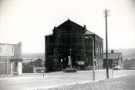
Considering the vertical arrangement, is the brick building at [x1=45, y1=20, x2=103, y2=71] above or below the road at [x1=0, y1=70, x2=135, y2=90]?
above

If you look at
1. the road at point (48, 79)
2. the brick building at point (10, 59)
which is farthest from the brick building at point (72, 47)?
the brick building at point (10, 59)

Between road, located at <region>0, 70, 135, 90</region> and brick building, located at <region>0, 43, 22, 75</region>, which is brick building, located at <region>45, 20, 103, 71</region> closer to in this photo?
road, located at <region>0, 70, 135, 90</region>

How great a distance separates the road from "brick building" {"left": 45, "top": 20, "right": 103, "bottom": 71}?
0.05 meters

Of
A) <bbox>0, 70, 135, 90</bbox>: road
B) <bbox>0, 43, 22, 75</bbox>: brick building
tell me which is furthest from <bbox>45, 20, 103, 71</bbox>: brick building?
<bbox>0, 43, 22, 75</bbox>: brick building

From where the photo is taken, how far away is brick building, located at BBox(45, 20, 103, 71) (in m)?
1.65

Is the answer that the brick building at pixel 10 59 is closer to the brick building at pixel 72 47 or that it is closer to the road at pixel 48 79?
the road at pixel 48 79

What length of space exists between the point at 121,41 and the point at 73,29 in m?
0.34

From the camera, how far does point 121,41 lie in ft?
5.49

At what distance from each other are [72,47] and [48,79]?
0.27 meters

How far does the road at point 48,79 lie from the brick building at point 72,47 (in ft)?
0.17

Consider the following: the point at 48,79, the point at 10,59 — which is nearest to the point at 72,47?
the point at 48,79

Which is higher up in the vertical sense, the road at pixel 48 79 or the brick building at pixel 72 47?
the brick building at pixel 72 47

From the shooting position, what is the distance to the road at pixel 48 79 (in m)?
1.60

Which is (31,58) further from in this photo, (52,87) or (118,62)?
(118,62)
